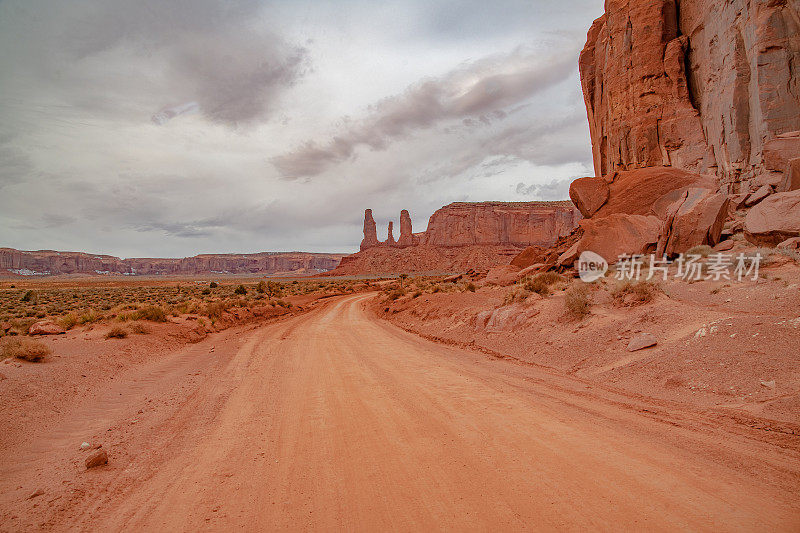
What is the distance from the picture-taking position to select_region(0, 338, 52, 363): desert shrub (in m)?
8.64

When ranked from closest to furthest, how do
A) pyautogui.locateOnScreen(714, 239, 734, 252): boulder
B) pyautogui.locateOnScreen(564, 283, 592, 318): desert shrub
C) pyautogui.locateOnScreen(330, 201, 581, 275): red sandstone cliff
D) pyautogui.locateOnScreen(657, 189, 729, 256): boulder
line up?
pyautogui.locateOnScreen(564, 283, 592, 318): desert shrub → pyautogui.locateOnScreen(714, 239, 734, 252): boulder → pyautogui.locateOnScreen(657, 189, 729, 256): boulder → pyautogui.locateOnScreen(330, 201, 581, 275): red sandstone cliff

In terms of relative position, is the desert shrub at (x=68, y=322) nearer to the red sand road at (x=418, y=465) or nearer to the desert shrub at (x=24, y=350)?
the desert shrub at (x=24, y=350)

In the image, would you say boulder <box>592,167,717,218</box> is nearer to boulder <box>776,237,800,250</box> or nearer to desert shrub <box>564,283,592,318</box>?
boulder <box>776,237,800,250</box>

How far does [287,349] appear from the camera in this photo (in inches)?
482

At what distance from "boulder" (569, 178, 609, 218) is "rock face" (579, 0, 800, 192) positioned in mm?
8289

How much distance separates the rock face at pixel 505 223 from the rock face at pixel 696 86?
84667 millimetres

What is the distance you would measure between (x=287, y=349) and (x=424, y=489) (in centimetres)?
932

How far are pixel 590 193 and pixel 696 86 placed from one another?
56.5ft

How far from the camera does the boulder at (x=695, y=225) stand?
1570 centimetres

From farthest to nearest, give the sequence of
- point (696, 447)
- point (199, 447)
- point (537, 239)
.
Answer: point (537, 239), point (199, 447), point (696, 447)

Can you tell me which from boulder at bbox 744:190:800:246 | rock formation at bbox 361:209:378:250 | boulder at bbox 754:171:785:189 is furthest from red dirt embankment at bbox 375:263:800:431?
rock formation at bbox 361:209:378:250

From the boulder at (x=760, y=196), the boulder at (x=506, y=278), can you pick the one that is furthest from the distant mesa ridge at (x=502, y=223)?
the boulder at (x=760, y=196)

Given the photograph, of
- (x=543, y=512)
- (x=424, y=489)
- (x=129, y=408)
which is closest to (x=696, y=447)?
(x=543, y=512)

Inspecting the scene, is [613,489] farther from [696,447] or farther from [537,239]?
[537,239]
